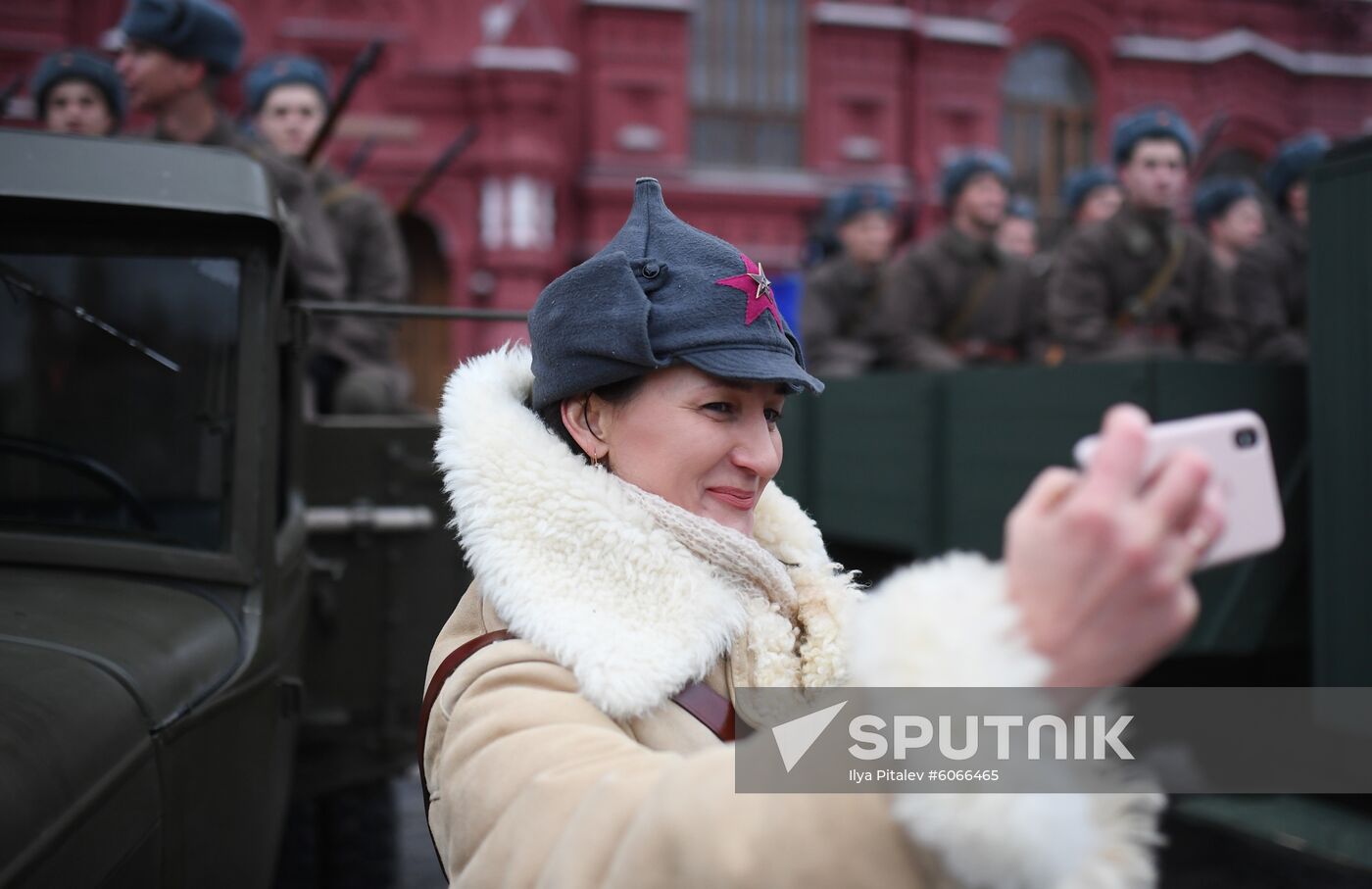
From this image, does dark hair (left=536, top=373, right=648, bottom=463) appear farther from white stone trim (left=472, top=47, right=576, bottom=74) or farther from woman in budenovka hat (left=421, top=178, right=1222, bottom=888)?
white stone trim (left=472, top=47, right=576, bottom=74)

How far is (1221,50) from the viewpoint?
1695 centimetres

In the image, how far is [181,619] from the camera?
2203 mm

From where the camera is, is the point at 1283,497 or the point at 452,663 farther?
the point at 1283,497

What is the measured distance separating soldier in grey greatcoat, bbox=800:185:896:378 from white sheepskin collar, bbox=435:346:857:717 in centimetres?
670

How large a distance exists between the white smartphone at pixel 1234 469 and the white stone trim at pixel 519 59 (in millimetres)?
13926

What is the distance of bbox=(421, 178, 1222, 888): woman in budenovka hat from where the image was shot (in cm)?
96

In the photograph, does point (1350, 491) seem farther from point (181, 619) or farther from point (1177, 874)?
point (181, 619)

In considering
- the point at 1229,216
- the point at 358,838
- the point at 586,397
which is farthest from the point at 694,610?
the point at 1229,216

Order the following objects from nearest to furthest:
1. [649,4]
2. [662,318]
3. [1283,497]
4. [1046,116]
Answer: [662,318], [1283,497], [649,4], [1046,116]

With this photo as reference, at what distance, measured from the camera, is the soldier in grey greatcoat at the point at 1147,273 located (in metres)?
6.41

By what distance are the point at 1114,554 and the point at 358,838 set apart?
4433mm

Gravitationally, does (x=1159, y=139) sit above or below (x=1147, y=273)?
above

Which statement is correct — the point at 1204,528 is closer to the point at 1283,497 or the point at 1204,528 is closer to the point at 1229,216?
the point at 1283,497

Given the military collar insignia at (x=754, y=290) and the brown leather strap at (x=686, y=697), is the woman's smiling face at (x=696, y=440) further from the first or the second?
the brown leather strap at (x=686, y=697)
